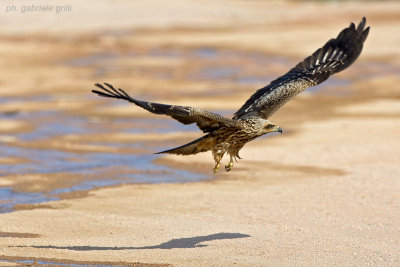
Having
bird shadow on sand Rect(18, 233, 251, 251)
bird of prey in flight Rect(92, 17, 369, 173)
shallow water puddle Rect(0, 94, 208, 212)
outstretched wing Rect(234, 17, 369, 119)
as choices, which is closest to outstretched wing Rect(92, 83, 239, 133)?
bird of prey in flight Rect(92, 17, 369, 173)

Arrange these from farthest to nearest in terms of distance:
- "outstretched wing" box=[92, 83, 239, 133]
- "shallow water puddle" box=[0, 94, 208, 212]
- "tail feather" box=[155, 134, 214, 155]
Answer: "shallow water puddle" box=[0, 94, 208, 212] < "tail feather" box=[155, 134, 214, 155] < "outstretched wing" box=[92, 83, 239, 133]

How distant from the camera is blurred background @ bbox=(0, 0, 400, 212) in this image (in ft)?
40.8

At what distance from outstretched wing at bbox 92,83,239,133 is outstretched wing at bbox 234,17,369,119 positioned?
917mm

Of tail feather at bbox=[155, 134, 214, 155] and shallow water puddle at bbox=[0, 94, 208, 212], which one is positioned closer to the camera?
tail feather at bbox=[155, 134, 214, 155]

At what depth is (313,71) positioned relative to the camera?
10281mm

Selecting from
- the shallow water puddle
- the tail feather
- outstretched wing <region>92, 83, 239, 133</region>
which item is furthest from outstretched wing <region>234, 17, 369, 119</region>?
the shallow water puddle

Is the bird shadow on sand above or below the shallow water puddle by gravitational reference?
below

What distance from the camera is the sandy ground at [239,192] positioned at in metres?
8.11

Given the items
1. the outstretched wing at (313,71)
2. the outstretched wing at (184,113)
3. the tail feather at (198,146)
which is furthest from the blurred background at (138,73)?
the outstretched wing at (184,113)

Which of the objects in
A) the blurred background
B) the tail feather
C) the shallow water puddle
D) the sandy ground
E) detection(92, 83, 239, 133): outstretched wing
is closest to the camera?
detection(92, 83, 239, 133): outstretched wing

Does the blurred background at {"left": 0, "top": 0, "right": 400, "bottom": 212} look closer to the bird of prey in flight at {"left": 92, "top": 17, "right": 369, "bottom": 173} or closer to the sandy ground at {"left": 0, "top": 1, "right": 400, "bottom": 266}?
the sandy ground at {"left": 0, "top": 1, "right": 400, "bottom": 266}

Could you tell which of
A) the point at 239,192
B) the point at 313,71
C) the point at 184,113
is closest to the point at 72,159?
the point at 239,192

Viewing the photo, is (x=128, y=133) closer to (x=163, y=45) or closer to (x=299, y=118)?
(x=299, y=118)

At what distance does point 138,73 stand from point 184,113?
642 inches
